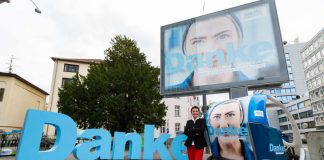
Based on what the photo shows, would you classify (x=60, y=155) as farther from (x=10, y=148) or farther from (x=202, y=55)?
(x=10, y=148)

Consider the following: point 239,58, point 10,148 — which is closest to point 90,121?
point 10,148

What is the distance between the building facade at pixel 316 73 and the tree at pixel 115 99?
183 ft

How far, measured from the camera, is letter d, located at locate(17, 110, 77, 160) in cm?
337

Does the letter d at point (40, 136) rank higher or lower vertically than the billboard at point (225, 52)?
lower

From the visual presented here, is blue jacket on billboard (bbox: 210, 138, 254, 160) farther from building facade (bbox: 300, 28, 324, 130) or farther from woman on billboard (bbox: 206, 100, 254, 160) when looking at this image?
building facade (bbox: 300, 28, 324, 130)

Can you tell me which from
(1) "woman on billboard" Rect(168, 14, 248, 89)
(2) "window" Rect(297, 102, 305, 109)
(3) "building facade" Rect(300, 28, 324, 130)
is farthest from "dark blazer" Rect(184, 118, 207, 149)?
(2) "window" Rect(297, 102, 305, 109)

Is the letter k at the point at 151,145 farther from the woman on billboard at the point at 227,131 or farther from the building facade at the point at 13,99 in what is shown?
the building facade at the point at 13,99

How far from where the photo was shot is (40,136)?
3559mm

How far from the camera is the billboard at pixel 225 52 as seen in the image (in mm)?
7535

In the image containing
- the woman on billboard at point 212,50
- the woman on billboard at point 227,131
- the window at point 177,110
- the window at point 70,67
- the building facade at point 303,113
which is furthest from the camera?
the building facade at point 303,113

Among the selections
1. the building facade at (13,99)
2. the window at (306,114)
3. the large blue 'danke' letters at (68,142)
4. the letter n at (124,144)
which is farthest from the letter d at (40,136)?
the window at (306,114)

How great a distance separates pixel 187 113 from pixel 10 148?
80.3 feet

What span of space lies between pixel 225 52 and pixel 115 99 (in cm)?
1213

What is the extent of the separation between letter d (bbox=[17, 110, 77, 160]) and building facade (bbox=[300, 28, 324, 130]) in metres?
67.4
